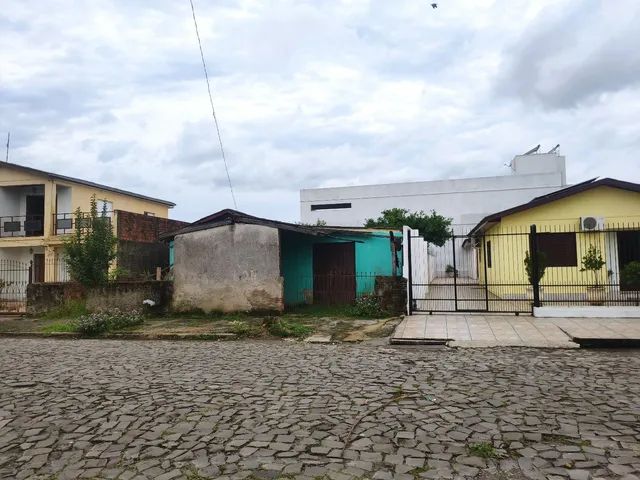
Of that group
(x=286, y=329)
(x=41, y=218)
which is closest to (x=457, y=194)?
(x=41, y=218)

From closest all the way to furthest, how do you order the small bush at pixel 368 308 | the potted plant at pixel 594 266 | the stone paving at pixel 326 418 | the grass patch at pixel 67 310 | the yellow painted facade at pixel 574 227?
1. the stone paving at pixel 326 418
2. the small bush at pixel 368 308
3. the potted plant at pixel 594 266
4. the grass patch at pixel 67 310
5. the yellow painted facade at pixel 574 227

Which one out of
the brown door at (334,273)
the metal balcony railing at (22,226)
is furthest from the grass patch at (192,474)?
the metal balcony railing at (22,226)

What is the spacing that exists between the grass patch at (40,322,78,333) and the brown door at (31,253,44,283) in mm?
11531

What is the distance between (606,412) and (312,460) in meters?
2.99

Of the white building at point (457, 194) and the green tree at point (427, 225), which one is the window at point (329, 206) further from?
the green tree at point (427, 225)

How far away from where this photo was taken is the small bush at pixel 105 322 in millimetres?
12002

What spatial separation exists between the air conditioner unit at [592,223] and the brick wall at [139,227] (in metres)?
16.8

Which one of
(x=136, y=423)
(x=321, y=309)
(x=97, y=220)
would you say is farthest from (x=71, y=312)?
(x=136, y=423)

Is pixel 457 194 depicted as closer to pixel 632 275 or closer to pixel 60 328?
pixel 632 275

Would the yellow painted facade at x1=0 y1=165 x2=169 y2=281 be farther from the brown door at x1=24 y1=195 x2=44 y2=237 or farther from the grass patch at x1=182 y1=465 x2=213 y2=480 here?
the grass patch at x1=182 y1=465 x2=213 y2=480

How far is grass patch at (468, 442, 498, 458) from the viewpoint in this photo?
3.79 m

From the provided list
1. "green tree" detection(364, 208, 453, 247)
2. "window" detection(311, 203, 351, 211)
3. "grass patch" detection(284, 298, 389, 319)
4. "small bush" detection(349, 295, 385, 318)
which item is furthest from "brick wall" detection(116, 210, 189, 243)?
"window" detection(311, 203, 351, 211)

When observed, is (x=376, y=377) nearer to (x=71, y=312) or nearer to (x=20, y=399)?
(x=20, y=399)

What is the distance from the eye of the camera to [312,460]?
12.4 ft
